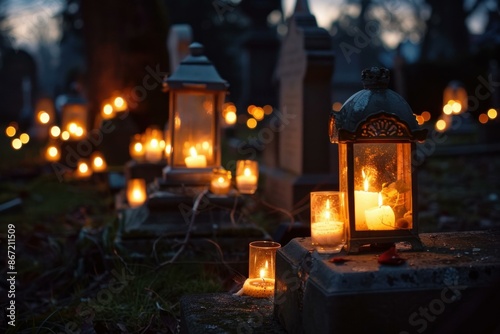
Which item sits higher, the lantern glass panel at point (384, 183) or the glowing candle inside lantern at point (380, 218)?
the lantern glass panel at point (384, 183)

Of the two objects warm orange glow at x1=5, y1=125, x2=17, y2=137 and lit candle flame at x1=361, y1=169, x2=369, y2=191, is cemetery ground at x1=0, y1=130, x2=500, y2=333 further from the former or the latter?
lit candle flame at x1=361, y1=169, x2=369, y2=191

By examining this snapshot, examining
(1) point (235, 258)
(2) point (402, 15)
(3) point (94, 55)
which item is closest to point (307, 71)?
(1) point (235, 258)

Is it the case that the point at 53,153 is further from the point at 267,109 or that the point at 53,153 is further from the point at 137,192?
the point at 267,109

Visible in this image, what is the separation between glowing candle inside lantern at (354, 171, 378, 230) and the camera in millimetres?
3113

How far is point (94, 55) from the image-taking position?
15.2 m

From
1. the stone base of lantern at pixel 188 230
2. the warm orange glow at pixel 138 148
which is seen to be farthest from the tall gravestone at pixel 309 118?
the warm orange glow at pixel 138 148

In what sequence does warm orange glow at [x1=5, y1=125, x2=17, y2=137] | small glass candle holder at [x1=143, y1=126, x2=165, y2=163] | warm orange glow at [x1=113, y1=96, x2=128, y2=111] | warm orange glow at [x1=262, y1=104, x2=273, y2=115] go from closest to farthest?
small glass candle holder at [x1=143, y1=126, x2=165, y2=163] < warm orange glow at [x1=5, y1=125, x2=17, y2=137] < warm orange glow at [x1=113, y1=96, x2=128, y2=111] < warm orange glow at [x1=262, y1=104, x2=273, y2=115]

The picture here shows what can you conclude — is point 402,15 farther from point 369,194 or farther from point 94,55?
point 369,194

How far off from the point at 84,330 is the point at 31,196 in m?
7.48

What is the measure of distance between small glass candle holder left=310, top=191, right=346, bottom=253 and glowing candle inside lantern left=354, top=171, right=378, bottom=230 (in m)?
0.08

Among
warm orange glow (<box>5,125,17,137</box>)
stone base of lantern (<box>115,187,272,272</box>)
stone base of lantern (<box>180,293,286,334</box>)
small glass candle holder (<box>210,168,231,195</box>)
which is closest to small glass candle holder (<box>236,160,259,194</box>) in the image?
small glass candle holder (<box>210,168,231,195</box>)

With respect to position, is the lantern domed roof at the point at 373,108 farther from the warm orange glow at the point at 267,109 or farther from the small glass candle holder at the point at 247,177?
the warm orange glow at the point at 267,109

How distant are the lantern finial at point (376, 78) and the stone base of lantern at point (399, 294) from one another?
92 cm

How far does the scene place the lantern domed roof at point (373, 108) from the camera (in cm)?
301
